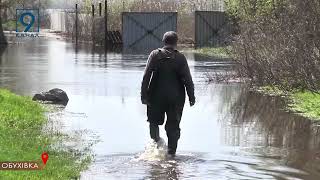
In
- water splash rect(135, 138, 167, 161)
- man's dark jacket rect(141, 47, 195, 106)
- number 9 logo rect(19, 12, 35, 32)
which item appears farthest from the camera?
number 9 logo rect(19, 12, 35, 32)

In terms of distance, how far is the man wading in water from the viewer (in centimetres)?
985

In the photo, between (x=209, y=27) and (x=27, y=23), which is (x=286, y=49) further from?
(x=27, y=23)

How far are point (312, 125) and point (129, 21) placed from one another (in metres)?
29.7

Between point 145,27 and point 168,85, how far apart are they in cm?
3250

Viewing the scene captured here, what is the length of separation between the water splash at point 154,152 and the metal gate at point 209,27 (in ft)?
104

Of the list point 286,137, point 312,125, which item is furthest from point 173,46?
point 312,125

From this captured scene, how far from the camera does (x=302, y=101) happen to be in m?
15.5

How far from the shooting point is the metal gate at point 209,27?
41.9 m

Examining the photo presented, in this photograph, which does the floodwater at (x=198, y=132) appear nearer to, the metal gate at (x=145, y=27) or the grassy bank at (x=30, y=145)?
the grassy bank at (x=30, y=145)

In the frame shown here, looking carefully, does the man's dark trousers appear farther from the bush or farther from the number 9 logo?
the number 9 logo

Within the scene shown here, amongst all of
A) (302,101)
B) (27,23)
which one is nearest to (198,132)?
(302,101)

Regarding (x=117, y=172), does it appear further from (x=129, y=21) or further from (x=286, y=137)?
Result: (x=129, y=21)

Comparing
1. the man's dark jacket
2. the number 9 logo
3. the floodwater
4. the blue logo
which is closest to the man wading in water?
the man's dark jacket

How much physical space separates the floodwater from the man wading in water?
504mm
